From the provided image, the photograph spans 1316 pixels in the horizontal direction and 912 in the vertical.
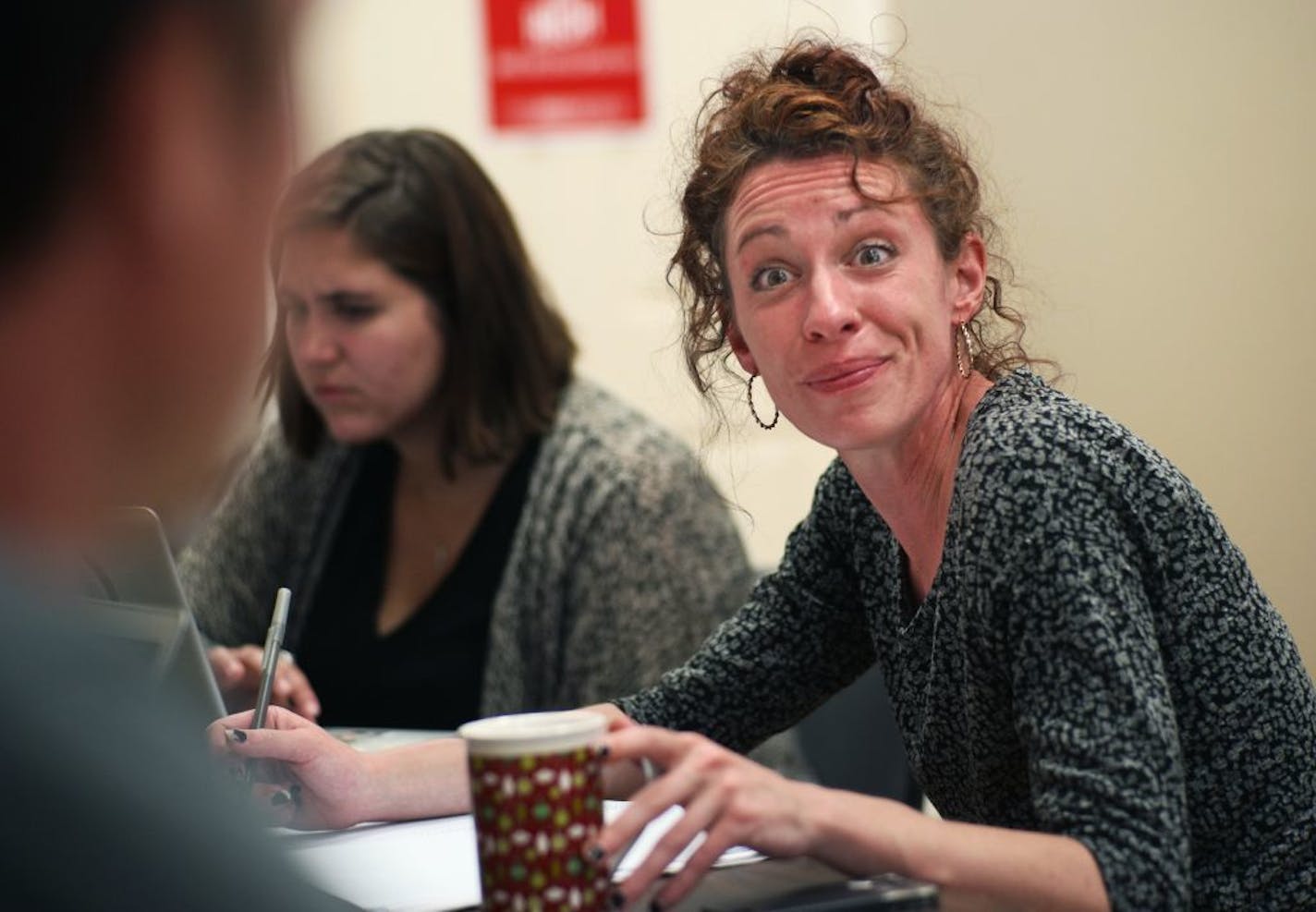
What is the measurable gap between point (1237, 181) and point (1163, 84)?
19cm

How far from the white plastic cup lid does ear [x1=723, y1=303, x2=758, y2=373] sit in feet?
2.30

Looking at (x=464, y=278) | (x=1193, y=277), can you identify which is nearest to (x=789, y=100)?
(x=464, y=278)

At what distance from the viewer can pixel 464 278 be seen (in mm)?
2385

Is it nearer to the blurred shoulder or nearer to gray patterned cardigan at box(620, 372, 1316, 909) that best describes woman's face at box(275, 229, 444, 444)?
the blurred shoulder

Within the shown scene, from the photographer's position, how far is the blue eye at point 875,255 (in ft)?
4.49

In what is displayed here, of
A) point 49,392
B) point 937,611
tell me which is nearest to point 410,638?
point 937,611

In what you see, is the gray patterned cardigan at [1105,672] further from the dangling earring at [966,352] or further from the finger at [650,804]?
the finger at [650,804]

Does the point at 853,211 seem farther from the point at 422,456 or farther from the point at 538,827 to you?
the point at 422,456

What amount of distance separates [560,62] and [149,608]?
2250 mm

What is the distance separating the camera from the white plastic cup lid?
0.80 meters

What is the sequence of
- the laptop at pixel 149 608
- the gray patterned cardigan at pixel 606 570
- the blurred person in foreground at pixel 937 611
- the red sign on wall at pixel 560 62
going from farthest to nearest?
the red sign on wall at pixel 560 62, the gray patterned cardigan at pixel 606 570, the blurred person in foreground at pixel 937 611, the laptop at pixel 149 608

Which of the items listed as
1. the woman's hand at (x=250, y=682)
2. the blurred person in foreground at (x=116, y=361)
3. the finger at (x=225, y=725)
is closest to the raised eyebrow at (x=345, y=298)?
the woman's hand at (x=250, y=682)

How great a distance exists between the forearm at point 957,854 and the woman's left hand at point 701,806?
0.02 meters

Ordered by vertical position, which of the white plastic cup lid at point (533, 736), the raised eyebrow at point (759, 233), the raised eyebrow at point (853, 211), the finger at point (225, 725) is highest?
the raised eyebrow at point (853, 211)
